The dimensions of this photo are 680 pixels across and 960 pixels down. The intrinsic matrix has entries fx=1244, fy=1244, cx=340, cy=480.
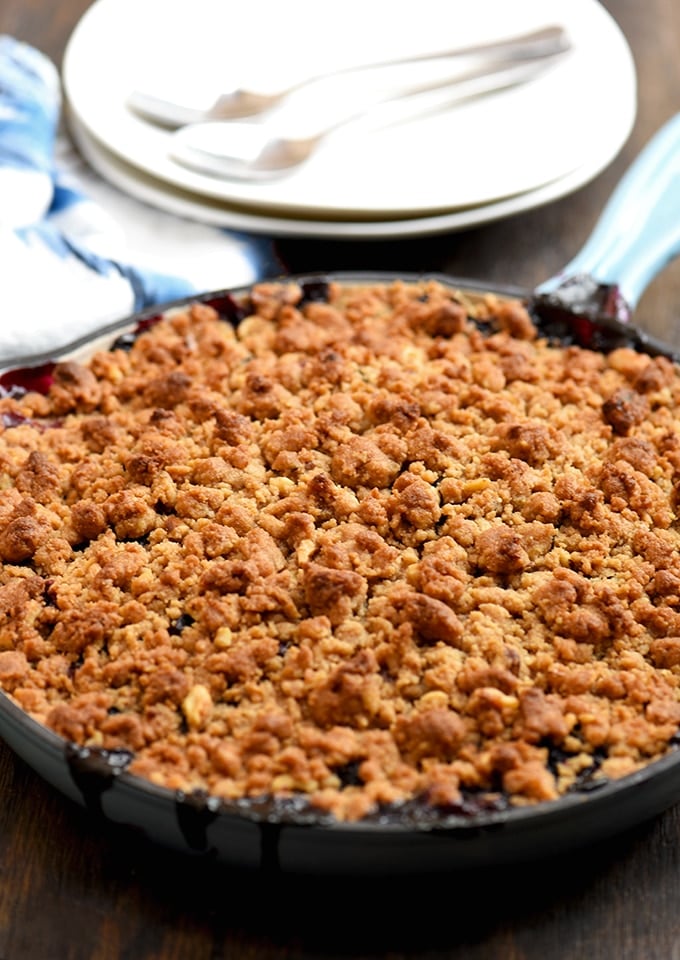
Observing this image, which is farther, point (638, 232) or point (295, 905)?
→ point (638, 232)

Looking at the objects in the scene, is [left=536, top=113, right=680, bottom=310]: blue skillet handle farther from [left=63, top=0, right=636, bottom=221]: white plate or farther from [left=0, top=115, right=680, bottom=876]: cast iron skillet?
[left=0, top=115, right=680, bottom=876]: cast iron skillet

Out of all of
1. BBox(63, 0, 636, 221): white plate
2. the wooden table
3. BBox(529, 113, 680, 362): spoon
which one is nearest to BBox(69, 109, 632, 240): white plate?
BBox(63, 0, 636, 221): white plate


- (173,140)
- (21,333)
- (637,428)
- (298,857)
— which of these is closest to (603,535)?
(637,428)

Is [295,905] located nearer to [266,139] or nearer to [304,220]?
[304,220]

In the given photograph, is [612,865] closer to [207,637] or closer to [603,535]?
[603,535]


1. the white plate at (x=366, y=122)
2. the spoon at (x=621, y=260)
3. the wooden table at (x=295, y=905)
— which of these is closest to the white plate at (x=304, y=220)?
the white plate at (x=366, y=122)

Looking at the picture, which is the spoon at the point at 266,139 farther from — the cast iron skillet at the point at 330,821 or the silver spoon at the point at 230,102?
the cast iron skillet at the point at 330,821

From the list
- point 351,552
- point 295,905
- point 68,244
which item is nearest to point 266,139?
point 68,244
